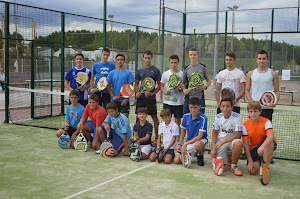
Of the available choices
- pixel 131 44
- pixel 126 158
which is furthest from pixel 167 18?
pixel 126 158

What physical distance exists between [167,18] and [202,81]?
899cm

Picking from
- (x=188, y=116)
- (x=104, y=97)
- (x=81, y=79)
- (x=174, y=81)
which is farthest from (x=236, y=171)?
(x=81, y=79)

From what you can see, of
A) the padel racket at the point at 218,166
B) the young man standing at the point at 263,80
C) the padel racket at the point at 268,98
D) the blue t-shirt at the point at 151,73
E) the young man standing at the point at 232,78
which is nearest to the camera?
the padel racket at the point at 218,166

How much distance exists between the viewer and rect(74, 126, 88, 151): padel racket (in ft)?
21.0

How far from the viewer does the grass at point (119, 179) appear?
4270 millimetres

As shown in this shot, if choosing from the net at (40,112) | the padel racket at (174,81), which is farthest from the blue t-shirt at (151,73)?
the net at (40,112)

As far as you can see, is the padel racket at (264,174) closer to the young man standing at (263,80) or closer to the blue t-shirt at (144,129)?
the young man standing at (263,80)

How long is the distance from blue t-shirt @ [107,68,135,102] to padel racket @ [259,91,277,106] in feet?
8.01

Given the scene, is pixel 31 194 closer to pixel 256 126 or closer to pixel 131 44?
pixel 256 126

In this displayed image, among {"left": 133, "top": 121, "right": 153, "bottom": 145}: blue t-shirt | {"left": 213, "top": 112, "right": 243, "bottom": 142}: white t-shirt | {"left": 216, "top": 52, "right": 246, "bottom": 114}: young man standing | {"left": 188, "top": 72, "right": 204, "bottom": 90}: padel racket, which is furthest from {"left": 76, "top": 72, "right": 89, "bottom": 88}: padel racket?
{"left": 213, "top": 112, "right": 243, "bottom": 142}: white t-shirt

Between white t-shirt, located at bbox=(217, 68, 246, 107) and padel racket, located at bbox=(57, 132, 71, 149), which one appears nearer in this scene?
white t-shirt, located at bbox=(217, 68, 246, 107)

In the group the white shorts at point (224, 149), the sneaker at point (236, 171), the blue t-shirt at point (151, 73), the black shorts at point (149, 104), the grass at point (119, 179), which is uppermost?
the blue t-shirt at point (151, 73)

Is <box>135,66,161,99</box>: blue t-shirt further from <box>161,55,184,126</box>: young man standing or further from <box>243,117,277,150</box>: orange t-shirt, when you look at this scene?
<box>243,117,277,150</box>: orange t-shirt

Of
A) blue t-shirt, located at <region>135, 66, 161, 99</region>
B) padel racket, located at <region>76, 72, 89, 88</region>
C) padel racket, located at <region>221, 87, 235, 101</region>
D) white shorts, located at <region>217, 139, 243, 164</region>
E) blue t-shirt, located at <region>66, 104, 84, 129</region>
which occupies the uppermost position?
blue t-shirt, located at <region>135, 66, 161, 99</region>
